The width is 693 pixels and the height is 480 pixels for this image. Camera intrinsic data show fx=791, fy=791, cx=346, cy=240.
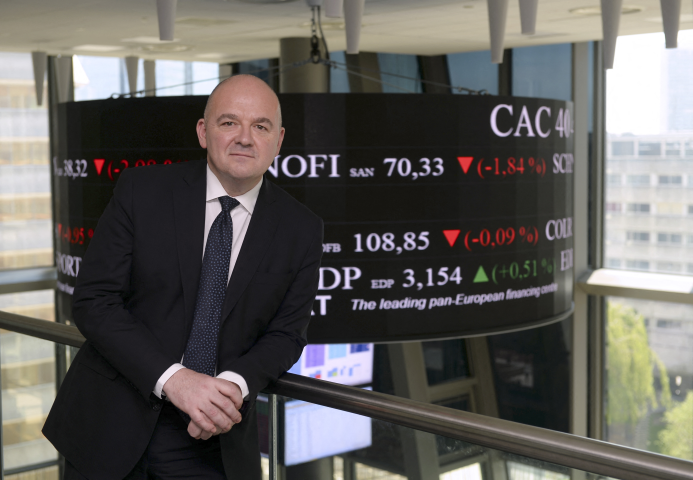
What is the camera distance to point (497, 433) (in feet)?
5.92

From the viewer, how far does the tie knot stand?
7.32 feet

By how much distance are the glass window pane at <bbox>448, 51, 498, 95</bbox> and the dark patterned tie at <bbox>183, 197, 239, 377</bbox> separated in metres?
11.0

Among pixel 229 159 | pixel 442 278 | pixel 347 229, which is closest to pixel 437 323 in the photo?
pixel 442 278

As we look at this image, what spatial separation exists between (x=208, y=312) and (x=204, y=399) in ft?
0.89

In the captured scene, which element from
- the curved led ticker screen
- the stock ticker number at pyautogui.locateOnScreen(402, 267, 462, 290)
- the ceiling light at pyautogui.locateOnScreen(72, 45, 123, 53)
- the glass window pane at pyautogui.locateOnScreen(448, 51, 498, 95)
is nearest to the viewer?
the curved led ticker screen

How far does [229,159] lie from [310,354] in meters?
7.23

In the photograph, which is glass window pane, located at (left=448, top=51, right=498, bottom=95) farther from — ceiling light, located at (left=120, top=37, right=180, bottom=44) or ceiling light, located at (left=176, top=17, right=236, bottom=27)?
ceiling light, located at (left=120, top=37, right=180, bottom=44)

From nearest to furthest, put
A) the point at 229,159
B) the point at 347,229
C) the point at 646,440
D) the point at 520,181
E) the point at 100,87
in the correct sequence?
1. the point at 229,159
2. the point at 347,229
3. the point at 520,181
4. the point at 646,440
5. the point at 100,87

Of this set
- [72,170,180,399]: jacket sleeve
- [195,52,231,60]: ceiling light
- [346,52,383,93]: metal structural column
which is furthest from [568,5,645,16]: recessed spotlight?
[72,170,180,399]: jacket sleeve

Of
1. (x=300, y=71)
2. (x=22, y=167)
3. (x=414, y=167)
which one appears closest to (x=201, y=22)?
(x=300, y=71)

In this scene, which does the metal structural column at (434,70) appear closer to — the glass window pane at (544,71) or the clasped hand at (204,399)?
the glass window pane at (544,71)

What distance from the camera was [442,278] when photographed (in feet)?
20.7

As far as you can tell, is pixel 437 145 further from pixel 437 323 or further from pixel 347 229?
pixel 437 323

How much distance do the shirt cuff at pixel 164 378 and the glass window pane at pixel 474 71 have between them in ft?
36.9
